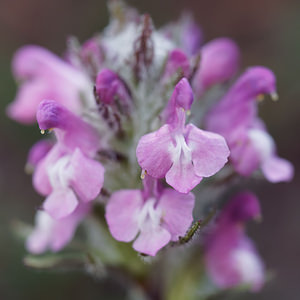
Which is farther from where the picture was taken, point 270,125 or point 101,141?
point 270,125

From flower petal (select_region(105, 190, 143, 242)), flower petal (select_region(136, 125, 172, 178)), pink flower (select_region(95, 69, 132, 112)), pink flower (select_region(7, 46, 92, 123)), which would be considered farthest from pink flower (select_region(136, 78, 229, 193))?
pink flower (select_region(7, 46, 92, 123))

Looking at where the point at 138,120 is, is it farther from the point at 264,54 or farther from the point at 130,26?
the point at 264,54

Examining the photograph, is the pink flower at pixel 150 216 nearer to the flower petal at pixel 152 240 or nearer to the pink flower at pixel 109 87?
the flower petal at pixel 152 240

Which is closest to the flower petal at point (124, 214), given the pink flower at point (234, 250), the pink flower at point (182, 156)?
the pink flower at point (182, 156)

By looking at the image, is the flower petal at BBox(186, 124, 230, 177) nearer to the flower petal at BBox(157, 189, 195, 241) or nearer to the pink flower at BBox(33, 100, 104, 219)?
the flower petal at BBox(157, 189, 195, 241)

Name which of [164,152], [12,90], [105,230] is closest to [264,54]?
[12,90]

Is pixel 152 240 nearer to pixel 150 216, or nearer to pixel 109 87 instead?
pixel 150 216
